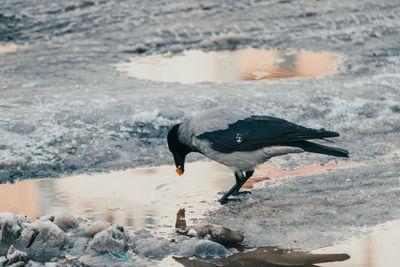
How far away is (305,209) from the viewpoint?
16.2 ft

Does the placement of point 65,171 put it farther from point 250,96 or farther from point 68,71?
point 68,71

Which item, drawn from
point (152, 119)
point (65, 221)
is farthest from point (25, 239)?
point (152, 119)

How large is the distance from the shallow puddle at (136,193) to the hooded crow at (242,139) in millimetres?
208

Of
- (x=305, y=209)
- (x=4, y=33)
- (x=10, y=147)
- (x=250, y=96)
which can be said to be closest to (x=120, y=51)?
(x=4, y=33)

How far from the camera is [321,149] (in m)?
5.25

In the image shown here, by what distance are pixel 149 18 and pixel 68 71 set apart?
2.42 meters

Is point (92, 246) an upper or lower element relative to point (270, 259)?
upper

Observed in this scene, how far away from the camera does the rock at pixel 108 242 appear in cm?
422

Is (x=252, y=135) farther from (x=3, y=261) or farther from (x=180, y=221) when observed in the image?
(x=3, y=261)

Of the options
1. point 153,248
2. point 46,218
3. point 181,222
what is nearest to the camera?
point 153,248

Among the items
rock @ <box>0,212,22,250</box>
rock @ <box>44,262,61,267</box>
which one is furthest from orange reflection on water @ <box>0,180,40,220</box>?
rock @ <box>44,262,61,267</box>

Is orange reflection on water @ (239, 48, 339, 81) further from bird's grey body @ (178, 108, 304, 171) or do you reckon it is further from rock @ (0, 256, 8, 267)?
rock @ (0, 256, 8, 267)

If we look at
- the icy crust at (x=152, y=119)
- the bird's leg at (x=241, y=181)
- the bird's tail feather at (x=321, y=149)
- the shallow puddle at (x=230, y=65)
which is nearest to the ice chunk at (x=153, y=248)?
the bird's leg at (x=241, y=181)

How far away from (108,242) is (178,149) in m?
1.58
